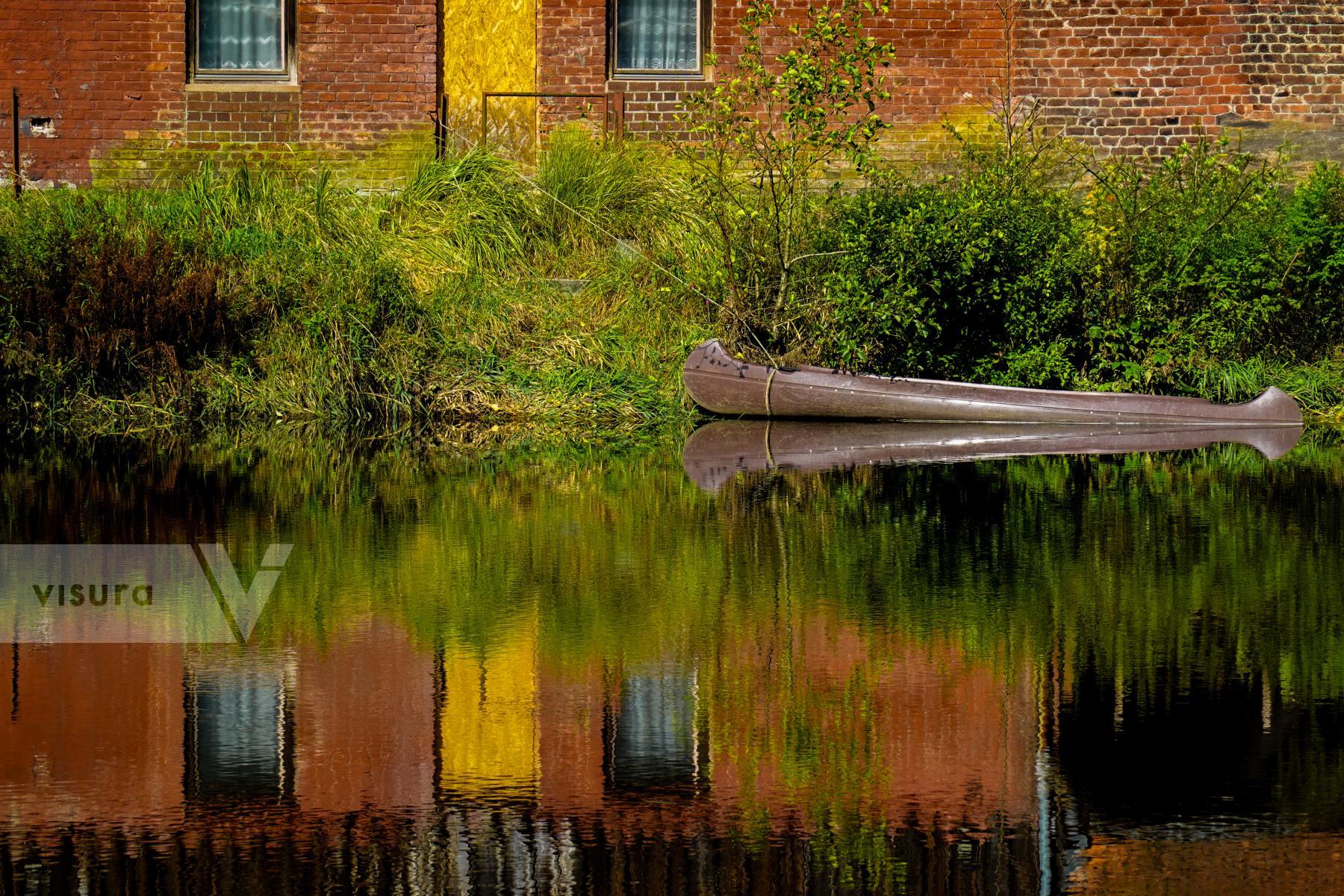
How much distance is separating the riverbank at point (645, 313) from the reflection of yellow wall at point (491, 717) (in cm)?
747

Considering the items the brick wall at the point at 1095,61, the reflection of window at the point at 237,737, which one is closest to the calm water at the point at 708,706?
the reflection of window at the point at 237,737

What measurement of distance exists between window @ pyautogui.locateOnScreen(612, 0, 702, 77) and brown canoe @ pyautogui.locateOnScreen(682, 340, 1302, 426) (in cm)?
498

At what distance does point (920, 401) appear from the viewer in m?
13.8

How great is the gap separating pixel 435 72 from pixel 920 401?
6.81 m

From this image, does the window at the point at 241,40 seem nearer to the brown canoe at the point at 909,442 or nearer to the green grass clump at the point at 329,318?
the green grass clump at the point at 329,318

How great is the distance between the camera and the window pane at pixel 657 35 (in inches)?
716

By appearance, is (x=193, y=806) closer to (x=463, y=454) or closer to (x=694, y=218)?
(x=463, y=454)

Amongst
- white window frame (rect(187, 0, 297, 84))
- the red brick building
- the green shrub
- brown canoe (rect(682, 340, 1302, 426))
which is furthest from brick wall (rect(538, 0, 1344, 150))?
brown canoe (rect(682, 340, 1302, 426))

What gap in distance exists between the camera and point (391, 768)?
488cm

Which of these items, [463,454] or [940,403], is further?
[940,403]

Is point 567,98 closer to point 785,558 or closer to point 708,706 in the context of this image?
point 785,558

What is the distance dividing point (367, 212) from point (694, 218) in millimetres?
2941

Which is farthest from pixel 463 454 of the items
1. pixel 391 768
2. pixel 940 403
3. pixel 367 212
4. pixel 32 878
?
pixel 32 878

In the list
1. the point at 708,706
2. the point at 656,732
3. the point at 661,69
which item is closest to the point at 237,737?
the point at 656,732
